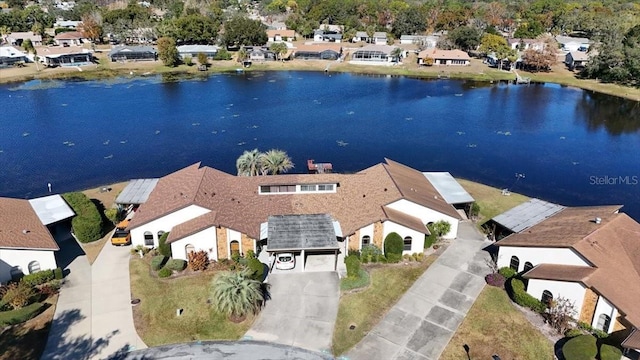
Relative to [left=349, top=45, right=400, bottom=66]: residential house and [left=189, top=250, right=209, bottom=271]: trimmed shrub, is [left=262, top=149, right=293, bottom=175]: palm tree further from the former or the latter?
[left=349, top=45, right=400, bottom=66]: residential house

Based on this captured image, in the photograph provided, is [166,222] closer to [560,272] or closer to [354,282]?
[354,282]

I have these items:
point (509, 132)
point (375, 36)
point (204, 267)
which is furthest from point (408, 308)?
point (375, 36)

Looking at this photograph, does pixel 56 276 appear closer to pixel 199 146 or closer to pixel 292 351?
pixel 292 351

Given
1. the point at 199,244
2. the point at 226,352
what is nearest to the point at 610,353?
the point at 226,352

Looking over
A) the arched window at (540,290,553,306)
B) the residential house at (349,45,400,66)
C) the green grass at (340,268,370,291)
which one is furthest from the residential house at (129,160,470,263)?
the residential house at (349,45,400,66)

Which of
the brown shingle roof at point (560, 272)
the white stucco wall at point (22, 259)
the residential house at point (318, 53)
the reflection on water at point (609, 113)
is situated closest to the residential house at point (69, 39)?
the residential house at point (318, 53)

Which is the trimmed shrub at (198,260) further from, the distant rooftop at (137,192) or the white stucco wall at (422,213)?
the white stucco wall at (422,213)
